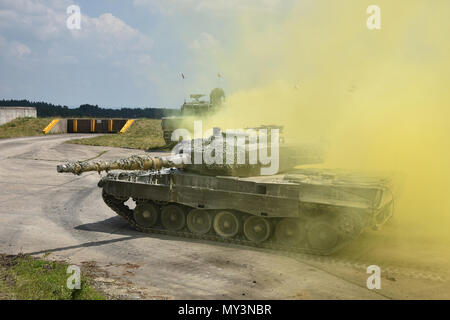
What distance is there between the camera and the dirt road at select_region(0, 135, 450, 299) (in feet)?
29.4

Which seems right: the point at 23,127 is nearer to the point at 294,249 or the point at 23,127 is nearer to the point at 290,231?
the point at 290,231

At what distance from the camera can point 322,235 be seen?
11.6 meters

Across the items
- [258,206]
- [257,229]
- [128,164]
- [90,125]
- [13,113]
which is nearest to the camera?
[128,164]

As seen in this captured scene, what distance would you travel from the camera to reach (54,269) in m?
9.78

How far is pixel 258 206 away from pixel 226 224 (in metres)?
1.22

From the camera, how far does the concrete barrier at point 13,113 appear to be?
43.3 metres

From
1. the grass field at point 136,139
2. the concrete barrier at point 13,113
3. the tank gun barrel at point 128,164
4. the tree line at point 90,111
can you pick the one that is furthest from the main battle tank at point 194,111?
the tree line at point 90,111

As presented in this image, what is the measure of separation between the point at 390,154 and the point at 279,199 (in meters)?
4.98

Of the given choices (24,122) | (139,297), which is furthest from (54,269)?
(24,122)

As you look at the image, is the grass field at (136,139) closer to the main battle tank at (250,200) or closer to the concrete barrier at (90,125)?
the concrete barrier at (90,125)

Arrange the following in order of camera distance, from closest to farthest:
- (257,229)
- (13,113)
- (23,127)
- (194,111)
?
(257,229)
(194,111)
(23,127)
(13,113)

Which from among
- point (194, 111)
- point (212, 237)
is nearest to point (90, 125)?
point (194, 111)

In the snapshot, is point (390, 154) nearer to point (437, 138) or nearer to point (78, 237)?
point (437, 138)
